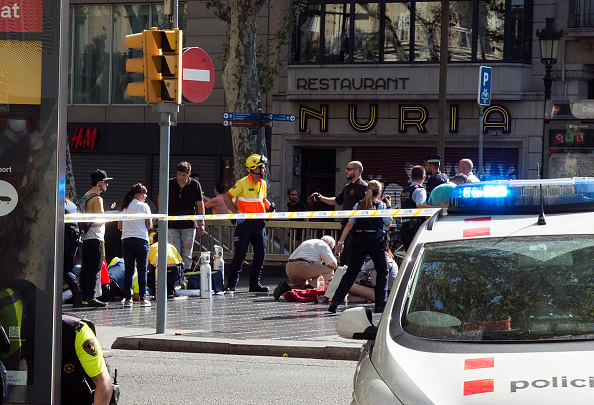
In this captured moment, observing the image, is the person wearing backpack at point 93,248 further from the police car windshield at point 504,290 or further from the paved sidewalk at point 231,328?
the police car windshield at point 504,290

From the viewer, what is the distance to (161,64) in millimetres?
9344

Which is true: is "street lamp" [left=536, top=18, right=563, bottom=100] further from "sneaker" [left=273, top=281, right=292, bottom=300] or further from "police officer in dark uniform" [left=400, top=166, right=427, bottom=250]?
"sneaker" [left=273, top=281, right=292, bottom=300]

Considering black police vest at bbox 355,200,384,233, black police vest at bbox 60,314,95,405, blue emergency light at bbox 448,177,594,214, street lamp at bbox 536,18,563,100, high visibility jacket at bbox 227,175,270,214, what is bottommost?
black police vest at bbox 60,314,95,405

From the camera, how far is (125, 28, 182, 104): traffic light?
367 inches

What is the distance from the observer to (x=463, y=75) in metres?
24.4

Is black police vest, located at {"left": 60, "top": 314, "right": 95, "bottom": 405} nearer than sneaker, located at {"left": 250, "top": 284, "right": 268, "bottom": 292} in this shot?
Yes

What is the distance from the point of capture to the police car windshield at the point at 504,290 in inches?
153

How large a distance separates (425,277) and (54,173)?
1.85m

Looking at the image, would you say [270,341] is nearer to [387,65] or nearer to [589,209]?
[589,209]

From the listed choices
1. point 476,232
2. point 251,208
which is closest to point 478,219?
point 476,232

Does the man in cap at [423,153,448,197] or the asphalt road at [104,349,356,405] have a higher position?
the man in cap at [423,153,448,197]

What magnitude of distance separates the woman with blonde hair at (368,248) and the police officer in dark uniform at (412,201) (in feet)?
3.24

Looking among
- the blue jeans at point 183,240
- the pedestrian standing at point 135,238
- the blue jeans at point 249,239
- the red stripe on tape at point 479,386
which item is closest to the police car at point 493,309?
the red stripe on tape at point 479,386

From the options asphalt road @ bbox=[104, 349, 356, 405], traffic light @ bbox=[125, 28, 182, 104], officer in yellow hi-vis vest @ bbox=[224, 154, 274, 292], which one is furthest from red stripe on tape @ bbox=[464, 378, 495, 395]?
officer in yellow hi-vis vest @ bbox=[224, 154, 274, 292]
